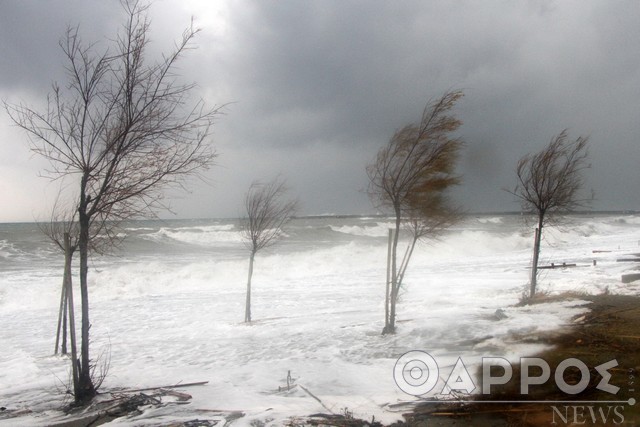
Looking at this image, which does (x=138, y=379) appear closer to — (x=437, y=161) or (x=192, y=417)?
(x=192, y=417)

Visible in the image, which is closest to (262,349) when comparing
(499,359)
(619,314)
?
(499,359)

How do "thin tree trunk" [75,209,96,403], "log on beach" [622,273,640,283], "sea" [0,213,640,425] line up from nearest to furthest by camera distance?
"thin tree trunk" [75,209,96,403] < "sea" [0,213,640,425] < "log on beach" [622,273,640,283]

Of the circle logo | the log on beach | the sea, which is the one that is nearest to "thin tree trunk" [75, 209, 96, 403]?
the sea

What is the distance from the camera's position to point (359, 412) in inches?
213

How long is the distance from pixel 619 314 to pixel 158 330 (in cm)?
1143

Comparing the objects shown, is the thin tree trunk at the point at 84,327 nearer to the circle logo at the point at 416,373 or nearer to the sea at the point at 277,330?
the sea at the point at 277,330

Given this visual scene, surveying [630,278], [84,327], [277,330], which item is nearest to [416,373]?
[84,327]

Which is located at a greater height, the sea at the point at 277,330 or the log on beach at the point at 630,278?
the log on beach at the point at 630,278

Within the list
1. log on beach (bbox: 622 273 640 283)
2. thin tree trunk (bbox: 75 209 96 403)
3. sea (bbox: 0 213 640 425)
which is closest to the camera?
thin tree trunk (bbox: 75 209 96 403)

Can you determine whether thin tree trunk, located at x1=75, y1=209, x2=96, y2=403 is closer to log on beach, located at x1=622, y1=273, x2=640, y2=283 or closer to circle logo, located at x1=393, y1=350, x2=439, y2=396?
circle logo, located at x1=393, y1=350, x2=439, y2=396

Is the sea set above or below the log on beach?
below

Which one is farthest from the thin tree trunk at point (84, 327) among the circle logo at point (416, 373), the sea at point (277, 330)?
the circle logo at point (416, 373)

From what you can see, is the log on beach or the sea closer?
the sea

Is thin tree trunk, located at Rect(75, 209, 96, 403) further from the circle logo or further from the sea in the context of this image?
the circle logo
